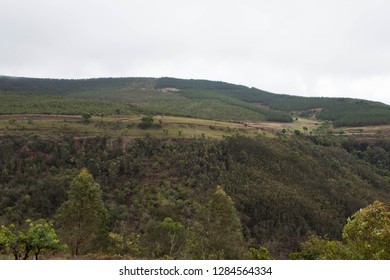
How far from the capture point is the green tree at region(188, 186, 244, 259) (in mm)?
30297

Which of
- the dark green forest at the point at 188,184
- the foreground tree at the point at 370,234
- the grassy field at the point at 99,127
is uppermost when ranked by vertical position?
the grassy field at the point at 99,127

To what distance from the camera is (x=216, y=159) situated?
84.3 meters

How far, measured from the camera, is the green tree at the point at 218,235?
30.3m

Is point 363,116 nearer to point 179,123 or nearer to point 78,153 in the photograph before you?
point 179,123

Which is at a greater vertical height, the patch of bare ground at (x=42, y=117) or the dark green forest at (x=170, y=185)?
the patch of bare ground at (x=42, y=117)

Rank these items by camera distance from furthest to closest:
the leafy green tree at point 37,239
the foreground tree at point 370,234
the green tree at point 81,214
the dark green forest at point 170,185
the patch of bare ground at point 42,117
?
the patch of bare ground at point 42,117 → the dark green forest at point 170,185 → the green tree at point 81,214 → the leafy green tree at point 37,239 → the foreground tree at point 370,234

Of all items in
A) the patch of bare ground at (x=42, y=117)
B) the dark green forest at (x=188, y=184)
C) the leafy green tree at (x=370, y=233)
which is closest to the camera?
the leafy green tree at (x=370, y=233)

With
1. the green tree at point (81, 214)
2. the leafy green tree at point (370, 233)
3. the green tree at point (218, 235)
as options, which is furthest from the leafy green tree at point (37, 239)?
the leafy green tree at point (370, 233)

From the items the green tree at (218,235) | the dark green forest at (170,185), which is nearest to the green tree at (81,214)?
the dark green forest at (170,185)

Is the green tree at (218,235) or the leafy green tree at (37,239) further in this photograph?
the green tree at (218,235)

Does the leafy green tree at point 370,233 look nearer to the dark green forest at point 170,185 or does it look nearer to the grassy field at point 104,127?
the dark green forest at point 170,185

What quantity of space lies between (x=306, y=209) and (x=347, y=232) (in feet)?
193

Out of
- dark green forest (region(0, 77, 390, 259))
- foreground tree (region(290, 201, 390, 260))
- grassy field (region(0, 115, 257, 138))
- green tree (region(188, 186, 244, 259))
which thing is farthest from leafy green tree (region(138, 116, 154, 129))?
foreground tree (region(290, 201, 390, 260))

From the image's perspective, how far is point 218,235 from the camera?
1228 inches
